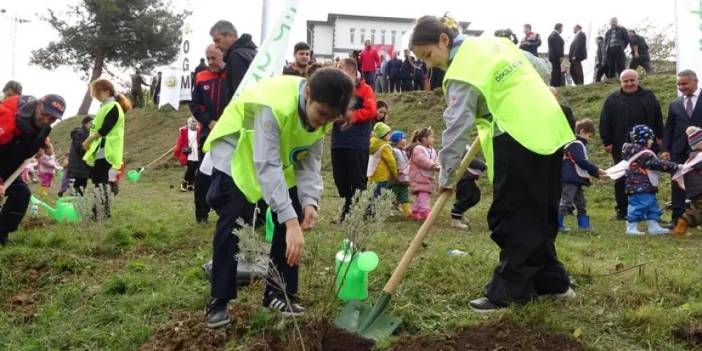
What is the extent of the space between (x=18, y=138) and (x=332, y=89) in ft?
12.9

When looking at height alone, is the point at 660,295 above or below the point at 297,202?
below

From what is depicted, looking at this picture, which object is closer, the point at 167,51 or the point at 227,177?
the point at 227,177

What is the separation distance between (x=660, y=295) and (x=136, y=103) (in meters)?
26.3

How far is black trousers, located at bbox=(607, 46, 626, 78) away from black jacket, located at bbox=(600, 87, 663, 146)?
7.79 metres

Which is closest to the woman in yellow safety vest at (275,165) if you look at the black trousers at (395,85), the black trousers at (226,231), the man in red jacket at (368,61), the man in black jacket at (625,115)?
the black trousers at (226,231)

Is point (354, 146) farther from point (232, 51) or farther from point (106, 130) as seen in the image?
point (106, 130)

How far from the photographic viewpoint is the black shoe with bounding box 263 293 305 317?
3.70 metres

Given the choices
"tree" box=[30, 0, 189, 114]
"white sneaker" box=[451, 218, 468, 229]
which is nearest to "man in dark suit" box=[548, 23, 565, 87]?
"white sneaker" box=[451, 218, 468, 229]

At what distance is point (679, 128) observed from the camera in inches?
330

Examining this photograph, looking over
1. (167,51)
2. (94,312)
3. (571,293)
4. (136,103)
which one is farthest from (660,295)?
(167,51)

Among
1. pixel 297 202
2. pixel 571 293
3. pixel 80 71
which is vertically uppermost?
pixel 80 71

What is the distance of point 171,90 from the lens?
861 inches

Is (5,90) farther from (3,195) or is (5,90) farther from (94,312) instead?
(94,312)

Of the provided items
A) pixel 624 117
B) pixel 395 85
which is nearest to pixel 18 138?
pixel 624 117
